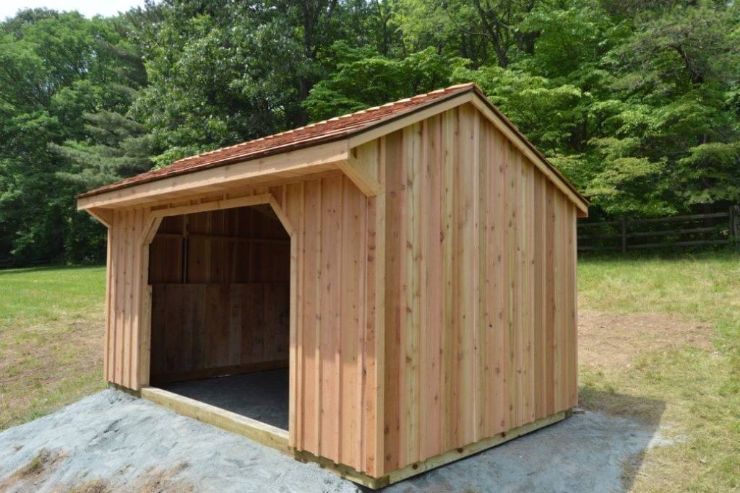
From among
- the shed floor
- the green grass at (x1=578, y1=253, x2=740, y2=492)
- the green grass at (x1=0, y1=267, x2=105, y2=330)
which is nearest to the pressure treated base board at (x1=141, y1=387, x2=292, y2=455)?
the shed floor

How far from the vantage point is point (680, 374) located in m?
7.44

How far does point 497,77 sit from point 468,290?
1156 cm

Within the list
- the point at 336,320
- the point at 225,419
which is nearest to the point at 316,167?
the point at 336,320

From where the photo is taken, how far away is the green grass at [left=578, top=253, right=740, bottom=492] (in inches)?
189

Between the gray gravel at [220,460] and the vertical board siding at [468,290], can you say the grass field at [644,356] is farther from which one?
the vertical board siding at [468,290]

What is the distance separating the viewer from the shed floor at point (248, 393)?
20.0ft

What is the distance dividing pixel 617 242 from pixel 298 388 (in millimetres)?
12991

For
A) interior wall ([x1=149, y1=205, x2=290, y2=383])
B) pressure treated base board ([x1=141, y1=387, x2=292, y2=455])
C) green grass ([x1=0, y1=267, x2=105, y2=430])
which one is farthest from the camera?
interior wall ([x1=149, y1=205, x2=290, y2=383])

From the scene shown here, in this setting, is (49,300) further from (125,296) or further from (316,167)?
(316,167)

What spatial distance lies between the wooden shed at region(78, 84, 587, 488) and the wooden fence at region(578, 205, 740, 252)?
9145 millimetres

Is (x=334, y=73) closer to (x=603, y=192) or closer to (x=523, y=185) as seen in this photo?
(x=603, y=192)

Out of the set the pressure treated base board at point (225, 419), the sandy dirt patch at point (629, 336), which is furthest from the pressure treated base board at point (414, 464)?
the sandy dirt patch at point (629, 336)

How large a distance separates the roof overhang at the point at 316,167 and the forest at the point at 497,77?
29.9 ft

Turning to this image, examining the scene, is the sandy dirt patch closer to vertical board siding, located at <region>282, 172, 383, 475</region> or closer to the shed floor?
the shed floor
